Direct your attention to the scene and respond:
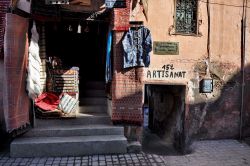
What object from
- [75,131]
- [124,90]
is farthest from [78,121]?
[124,90]

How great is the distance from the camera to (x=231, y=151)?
8.34 meters

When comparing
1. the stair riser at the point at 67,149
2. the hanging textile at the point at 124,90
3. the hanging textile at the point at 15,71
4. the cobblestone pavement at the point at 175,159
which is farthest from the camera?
the hanging textile at the point at 124,90

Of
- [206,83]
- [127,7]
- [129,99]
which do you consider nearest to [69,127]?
[129,99]

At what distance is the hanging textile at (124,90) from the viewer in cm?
739

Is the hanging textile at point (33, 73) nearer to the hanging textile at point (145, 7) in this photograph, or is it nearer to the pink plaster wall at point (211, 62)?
the hanging textile at point (145, 7)

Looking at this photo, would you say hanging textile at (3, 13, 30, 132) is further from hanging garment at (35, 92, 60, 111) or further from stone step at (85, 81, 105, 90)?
stone step at (85, 81, 105, 90)

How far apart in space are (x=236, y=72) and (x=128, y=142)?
14.0 feet

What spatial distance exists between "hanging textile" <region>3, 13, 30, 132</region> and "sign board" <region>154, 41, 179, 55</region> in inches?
135

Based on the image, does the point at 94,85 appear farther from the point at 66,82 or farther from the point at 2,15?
the point at 2,15

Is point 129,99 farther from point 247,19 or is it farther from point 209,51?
point 247,19

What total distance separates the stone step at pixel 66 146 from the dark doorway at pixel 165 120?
253 centimetres

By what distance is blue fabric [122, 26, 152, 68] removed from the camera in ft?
23.9

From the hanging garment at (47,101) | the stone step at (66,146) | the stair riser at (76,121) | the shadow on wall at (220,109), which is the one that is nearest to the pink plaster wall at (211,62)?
the shadow on wall at (220,109)

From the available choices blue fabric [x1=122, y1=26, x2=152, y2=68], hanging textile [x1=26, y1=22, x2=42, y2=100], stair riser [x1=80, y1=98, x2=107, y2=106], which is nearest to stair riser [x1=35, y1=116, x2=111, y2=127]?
hanging textile [x1=26, y1=22, x2=42, y2=100]
